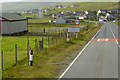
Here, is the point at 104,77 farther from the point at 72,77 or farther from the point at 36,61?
the point at 36,61

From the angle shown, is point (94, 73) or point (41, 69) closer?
point (94, 73)

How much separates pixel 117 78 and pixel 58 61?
18.9 feet

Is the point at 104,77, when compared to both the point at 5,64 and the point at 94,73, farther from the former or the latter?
the point at 5,64

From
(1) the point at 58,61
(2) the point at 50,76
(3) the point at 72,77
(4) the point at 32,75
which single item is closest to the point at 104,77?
(3) the point at 72,77

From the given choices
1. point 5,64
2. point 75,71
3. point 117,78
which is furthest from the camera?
point 5,64

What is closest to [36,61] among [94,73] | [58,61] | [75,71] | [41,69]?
[58,61]

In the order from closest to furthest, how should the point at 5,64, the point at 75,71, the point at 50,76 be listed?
the point at 50,76 → the point at 75,71 → the point at 5,64

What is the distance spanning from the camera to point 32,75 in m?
12.2

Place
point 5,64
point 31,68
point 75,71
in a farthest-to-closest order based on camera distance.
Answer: point 5,64 < point 31,68 < point 75,71

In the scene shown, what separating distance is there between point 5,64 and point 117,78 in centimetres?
729

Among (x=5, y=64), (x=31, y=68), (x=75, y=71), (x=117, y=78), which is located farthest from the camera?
(x=5, y=64)

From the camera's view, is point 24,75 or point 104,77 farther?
point 24,75

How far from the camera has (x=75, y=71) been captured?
512 inches

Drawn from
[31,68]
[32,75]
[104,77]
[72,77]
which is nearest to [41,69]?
[31,68]
